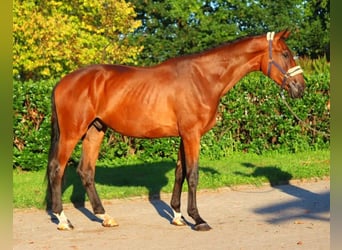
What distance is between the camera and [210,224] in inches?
267

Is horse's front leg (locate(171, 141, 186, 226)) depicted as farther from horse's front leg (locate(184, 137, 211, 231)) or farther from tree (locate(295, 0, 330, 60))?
tree (locate(295, 0, 330, 60))

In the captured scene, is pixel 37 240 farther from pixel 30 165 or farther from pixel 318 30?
pixel 318 30

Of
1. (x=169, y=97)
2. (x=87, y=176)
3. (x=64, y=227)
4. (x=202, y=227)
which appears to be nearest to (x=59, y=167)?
(x=87, y=176)

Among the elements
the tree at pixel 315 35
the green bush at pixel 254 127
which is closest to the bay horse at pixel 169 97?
the green bush at pixel 254 127

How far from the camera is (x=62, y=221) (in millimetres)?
6668

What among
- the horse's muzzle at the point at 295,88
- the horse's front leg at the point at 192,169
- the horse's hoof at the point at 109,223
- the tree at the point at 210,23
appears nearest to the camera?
the horse's front leg at the point at 192,169

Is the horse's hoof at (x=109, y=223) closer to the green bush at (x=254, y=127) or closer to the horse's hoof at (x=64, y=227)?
the horse's hoof at (x=64, y=227)

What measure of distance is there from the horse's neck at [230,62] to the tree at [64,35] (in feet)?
Answer: 41.7

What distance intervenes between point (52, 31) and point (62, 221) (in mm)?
13301

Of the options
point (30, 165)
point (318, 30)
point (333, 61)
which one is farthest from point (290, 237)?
point (318, 30)

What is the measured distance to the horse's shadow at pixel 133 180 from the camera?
802 cm

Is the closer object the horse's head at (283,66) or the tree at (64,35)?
the horse's head at (283,66)

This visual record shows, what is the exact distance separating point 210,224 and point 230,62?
6.93 feet

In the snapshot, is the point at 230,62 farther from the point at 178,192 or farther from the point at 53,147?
the point at 53,147
